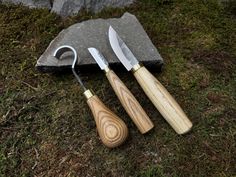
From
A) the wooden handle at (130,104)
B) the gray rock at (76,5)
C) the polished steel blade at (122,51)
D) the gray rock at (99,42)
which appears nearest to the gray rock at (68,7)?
the gray rock at (76,5)

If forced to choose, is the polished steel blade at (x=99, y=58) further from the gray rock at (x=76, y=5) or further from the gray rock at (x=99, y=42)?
the gray rock at (x=76, y=5)

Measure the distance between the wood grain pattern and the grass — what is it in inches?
2.6

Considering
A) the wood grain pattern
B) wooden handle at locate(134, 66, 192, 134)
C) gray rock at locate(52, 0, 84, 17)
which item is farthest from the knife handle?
gray rock at locate(52, 0, 84, 17)

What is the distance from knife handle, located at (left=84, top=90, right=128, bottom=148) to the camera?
1.54 meters

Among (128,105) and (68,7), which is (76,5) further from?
(128,105)

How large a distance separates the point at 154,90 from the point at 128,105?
112mm

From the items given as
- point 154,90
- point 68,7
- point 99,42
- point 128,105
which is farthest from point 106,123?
point 68,7

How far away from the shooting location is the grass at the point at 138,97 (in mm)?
1573

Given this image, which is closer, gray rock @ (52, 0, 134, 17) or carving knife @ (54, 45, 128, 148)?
carving knife @ (54, 45, 128, 148)

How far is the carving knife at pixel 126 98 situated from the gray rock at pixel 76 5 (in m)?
0.45

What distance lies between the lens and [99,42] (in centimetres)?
186

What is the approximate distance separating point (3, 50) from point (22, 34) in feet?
0.39

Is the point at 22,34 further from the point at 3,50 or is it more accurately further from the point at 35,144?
the point at 35,144

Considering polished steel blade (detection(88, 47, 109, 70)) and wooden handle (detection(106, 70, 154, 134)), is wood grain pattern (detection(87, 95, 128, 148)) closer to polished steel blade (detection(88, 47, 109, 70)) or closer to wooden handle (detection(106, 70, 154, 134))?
wooden handle (detection(106, 70, 154, 134))
